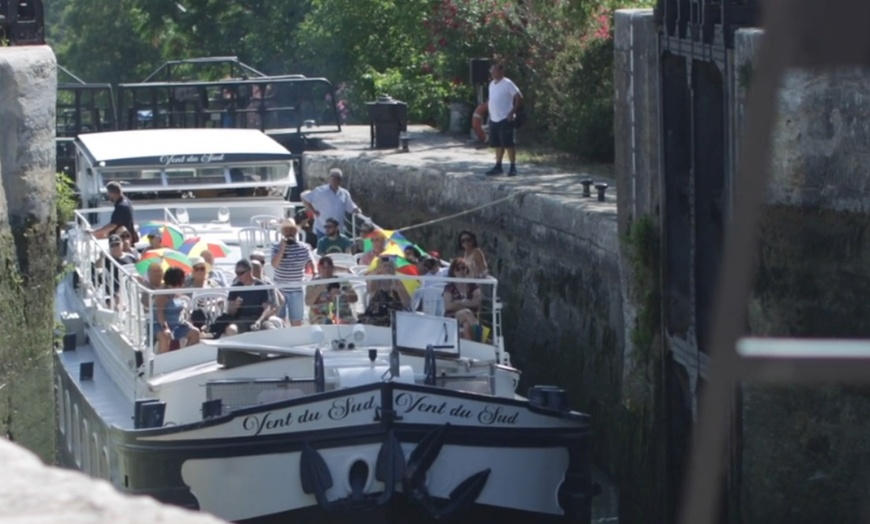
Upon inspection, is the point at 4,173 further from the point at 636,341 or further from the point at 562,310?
the point at 562,310

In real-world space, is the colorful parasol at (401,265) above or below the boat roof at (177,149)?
below

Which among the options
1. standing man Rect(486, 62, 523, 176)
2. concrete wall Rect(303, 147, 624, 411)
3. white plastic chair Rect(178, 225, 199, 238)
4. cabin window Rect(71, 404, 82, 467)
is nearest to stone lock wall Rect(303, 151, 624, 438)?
concrete wall Rect(303, 147, 624, 411)

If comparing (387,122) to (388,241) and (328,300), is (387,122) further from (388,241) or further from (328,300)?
(328,300)

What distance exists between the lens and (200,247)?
12523 millimetres

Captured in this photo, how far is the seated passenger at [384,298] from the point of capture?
10.8m

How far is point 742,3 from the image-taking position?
946 cm

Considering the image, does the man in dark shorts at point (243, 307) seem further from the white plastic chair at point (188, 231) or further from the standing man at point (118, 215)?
the white plastic chair at point (188, 231)

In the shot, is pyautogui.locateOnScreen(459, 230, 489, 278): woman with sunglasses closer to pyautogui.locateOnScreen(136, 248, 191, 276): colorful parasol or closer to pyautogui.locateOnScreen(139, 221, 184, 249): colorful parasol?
pyautogui.locateOnScreen(136, 248, 191, 276): colorful parasol

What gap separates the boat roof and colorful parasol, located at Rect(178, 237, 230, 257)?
108cm

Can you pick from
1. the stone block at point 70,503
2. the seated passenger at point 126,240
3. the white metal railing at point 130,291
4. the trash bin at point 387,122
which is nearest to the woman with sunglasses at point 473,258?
the white metal railing at point 130,291

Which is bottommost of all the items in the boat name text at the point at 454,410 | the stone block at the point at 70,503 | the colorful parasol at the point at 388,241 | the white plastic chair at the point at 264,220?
the boat name text at the point at 454,410

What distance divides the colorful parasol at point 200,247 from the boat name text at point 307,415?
3.31 metres

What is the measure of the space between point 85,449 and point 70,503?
32.3ft

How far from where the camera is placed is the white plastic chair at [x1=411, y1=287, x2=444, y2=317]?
11.0m
